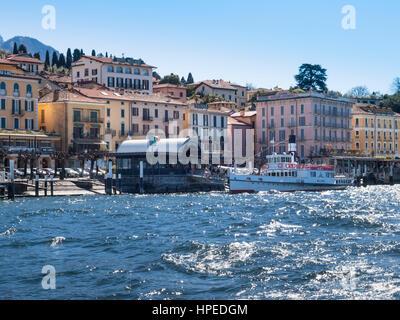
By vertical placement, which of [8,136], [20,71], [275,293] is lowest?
[275,293]

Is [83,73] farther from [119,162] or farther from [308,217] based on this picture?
[308,217]

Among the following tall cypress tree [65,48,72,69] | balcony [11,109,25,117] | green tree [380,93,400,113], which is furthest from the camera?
tall cypress tree [65,48,72,69]

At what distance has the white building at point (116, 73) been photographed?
112 meters

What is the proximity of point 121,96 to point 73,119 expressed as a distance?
38.9 feet

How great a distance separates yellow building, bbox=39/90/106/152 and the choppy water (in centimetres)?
4800

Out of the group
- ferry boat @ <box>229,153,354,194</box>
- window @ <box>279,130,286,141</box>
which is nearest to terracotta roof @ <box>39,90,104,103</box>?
ferry boat @ <box>229,153,354,194</box>

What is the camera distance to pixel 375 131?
422ft

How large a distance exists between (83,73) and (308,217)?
82.3 meters

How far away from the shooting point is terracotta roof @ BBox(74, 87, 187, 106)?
310 feet

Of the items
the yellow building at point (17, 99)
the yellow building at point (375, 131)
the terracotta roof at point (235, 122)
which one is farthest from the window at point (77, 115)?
the yellow building at point (375, 131)

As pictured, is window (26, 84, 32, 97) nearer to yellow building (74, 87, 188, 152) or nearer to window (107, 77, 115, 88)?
yellow building (74, 87, 188, 152)

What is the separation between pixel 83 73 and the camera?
116 meters

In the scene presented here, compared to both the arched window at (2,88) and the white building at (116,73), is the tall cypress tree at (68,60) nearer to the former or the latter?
the white building at (116,73)
